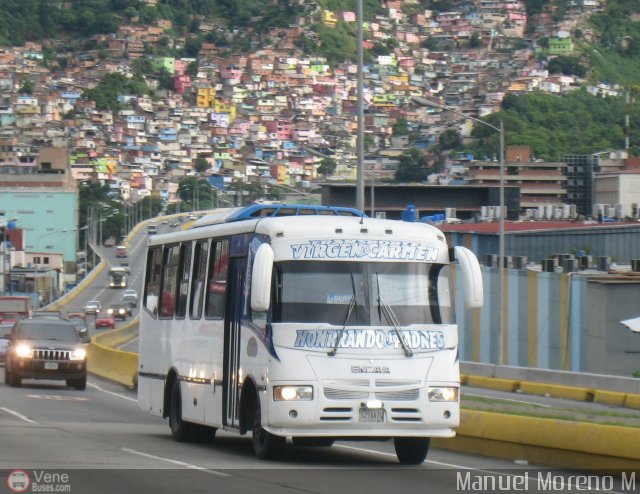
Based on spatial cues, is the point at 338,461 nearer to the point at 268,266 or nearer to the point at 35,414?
the point at 268,266

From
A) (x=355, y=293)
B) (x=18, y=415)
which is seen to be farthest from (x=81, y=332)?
(x=355, y=293)

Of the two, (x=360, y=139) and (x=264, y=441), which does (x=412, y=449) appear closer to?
(x=264, y=441)

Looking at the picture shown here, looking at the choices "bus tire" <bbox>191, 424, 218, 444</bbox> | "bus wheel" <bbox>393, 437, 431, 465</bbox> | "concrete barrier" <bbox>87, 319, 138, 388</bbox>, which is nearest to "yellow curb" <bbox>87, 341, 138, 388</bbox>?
"concrete barrier" <bbox>87, 319, 138, 388</bbox>

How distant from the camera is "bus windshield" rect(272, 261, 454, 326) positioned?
57.5 feet

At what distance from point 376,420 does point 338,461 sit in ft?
5.02

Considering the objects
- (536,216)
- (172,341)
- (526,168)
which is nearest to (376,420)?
(172,341)

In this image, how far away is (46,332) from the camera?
3550 centimetres

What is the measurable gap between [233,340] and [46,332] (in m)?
17.4

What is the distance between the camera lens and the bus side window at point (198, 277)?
66.9ft

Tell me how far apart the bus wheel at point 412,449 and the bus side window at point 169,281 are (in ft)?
15.5

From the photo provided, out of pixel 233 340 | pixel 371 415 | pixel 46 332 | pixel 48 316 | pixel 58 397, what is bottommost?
pixel 58 397

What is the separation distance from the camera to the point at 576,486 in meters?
16.1

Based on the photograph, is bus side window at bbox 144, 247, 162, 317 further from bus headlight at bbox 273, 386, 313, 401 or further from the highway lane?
bus headlight at bbox 273, 386, 313, 401

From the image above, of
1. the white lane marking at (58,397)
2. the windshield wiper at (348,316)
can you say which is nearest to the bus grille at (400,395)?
the windshield wiper at (348,316)
